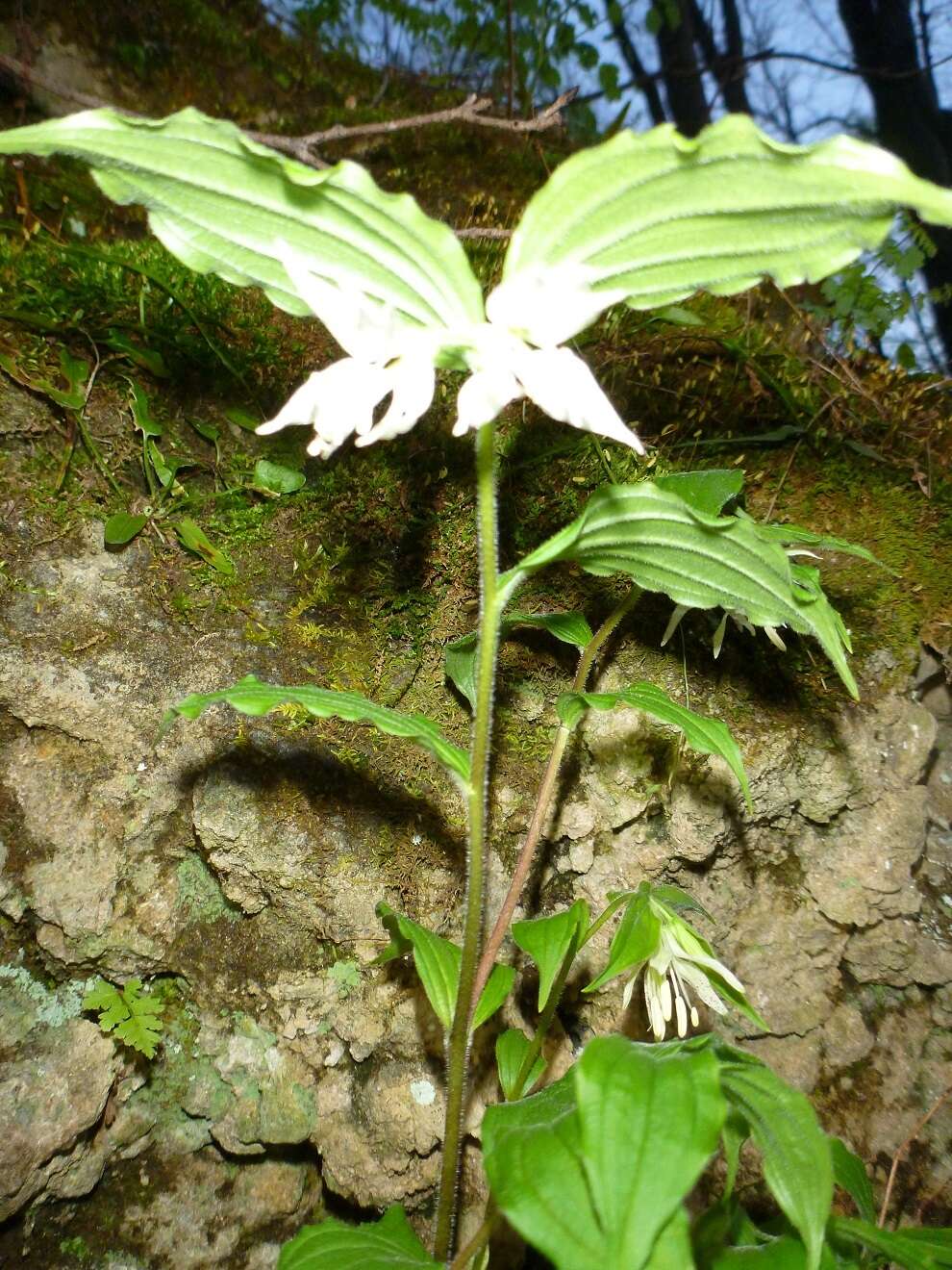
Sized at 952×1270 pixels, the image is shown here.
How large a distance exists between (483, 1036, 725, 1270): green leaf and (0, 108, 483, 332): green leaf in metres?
0.91

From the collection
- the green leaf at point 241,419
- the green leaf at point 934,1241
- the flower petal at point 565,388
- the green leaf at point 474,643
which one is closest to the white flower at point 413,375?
the flower petal at point 565,388

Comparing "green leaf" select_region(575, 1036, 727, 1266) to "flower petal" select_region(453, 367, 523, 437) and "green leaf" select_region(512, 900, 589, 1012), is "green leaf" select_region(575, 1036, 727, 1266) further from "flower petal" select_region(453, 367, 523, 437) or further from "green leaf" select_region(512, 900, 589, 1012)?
"flower petal" select_region(453, 367, 523, 437)

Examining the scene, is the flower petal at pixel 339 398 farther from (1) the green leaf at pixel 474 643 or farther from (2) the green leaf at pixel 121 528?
(2) the green leaf at pixel 121 528

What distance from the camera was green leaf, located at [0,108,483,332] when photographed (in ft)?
2.81

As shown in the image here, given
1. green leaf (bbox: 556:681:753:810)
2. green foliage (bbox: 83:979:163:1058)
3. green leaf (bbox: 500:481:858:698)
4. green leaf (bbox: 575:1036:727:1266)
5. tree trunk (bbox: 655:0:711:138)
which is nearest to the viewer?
green leaf (bbox: 575:1036:727:1266)

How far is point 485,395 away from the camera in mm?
847

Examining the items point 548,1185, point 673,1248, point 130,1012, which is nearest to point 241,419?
point 130,1012

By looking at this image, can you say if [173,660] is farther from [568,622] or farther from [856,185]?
[856,185]

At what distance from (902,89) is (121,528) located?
490 centimetres

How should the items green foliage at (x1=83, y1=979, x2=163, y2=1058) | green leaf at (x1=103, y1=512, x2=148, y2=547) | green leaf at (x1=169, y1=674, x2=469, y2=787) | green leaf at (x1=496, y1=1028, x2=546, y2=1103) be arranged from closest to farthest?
green leaf at (x1=169, y1=674, x2=469, y2=787)
green leaf at (x1=496, y1=1028, x2=546, y2=1103)
green foliage at (x1=83, y1=979, x2=163, y2=1058)
green leaf at (x1=103, y1=512, x2=148, y2=547)

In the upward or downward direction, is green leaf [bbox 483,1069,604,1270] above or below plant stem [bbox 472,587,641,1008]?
below

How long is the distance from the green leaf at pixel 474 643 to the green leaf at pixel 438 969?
0.45 m

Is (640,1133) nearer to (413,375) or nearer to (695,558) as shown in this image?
(695,558)

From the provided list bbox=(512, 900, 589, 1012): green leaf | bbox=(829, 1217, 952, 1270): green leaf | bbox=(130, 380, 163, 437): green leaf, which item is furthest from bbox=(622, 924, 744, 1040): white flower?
bbox=(130, 380, 163, 437): green leaf
